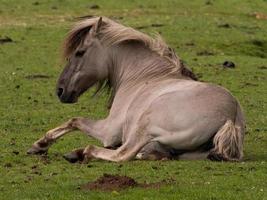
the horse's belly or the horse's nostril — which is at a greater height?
the horse's belly

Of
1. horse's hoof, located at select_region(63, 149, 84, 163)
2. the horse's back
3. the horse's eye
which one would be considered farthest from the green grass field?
the horse's eye

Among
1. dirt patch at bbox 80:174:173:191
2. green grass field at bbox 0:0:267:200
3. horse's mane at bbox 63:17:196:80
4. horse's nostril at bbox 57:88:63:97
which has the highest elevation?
horse's mane at bbox 63:17:196:80

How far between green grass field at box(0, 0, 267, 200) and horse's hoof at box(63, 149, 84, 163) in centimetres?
9

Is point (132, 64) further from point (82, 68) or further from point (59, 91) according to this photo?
point (59, 91)

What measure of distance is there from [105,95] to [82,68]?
106 centimetres

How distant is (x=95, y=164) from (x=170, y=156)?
869 mm

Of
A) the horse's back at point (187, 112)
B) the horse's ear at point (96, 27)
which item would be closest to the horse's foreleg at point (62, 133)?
the horse's back at point (187, 112)

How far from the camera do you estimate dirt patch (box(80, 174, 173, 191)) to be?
8.60 metres

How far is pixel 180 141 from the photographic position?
10031mm

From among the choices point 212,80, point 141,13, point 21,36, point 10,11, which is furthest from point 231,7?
point 212,80

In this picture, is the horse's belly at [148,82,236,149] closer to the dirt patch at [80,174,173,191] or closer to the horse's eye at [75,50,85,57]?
the dirt patch at [80,174,173,191]

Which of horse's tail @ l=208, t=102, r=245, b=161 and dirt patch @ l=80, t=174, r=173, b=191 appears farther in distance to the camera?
horse's tail @ l=208, t=102, r=245, b=161

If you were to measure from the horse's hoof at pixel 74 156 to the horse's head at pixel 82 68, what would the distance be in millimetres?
998

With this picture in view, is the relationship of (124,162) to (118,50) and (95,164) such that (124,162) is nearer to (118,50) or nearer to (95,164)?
(95,164)
